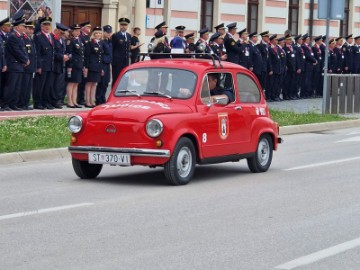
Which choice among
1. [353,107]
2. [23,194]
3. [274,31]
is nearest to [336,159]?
[23,194]

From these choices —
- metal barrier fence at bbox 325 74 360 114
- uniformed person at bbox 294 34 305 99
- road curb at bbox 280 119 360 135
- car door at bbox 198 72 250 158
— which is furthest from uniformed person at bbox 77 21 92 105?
uniformed person at bbox 294 34 305 99

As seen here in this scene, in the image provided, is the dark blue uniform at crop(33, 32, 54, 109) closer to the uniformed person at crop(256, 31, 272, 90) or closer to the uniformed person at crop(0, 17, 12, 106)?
the uniformed person at crop(0, 17, 12, 106)

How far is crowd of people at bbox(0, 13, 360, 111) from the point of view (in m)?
23.5

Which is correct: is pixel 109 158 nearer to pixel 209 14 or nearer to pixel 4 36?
pixel 4 36

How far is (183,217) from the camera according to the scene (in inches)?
463

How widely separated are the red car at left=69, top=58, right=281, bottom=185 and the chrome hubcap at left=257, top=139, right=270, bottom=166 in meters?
0.01

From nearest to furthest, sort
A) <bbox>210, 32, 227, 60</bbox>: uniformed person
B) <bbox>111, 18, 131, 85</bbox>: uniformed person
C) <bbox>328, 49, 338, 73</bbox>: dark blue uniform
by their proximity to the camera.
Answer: <bbox>111, 18, 131, 85</bbox>: uniformed person, <bbox>210, 32, 227, 60</bbox>: uniformed person, <bbox>328, 49, 338, 73</bbox>: dark blue uniform

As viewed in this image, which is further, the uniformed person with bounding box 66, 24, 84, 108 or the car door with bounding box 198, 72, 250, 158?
the uniformed person with bounding box 66, 24, 84, 108

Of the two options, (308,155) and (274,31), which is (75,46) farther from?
(274,31)

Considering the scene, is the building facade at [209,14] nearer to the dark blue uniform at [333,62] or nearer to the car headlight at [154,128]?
the dark blue uniform at [333,62]

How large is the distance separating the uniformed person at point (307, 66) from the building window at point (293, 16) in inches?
329

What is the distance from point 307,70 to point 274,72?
10.7 ft

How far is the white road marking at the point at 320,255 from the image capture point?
9.22 meters

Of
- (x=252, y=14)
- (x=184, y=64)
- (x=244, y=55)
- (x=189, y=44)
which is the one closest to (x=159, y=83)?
(x=184, y=64)
